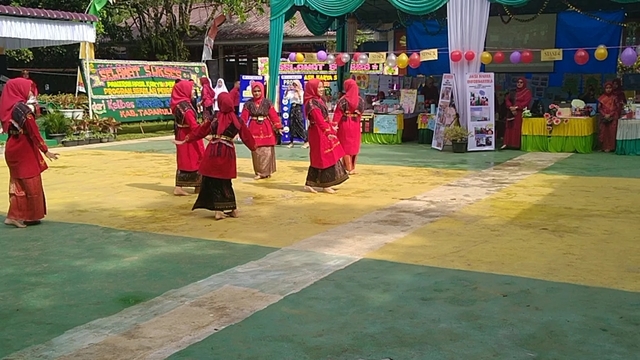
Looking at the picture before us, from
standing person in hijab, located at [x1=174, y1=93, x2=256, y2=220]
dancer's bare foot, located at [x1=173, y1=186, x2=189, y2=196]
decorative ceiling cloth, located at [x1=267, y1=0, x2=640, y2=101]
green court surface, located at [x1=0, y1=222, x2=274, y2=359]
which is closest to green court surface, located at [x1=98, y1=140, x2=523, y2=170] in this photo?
decorative ceiling cloth, located at [x1=267, y1=0, x2=640, y2=101]

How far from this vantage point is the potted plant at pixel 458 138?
12.1m

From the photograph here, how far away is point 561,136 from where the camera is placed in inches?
469

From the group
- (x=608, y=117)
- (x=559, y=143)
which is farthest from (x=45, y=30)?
(x=608, y=117)

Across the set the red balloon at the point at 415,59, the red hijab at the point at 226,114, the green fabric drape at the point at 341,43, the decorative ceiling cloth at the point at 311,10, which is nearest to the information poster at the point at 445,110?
the red balloon at the point at 415,59

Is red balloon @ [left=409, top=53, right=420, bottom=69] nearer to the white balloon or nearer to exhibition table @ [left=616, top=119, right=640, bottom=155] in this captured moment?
the white balloon

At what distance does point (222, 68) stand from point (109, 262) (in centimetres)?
1874

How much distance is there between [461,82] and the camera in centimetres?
1234

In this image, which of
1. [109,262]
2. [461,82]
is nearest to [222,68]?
[461,82]

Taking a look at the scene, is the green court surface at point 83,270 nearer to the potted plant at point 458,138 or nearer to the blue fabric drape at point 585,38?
the potted plant at point 458,138

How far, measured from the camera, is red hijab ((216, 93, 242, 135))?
20.9 ft

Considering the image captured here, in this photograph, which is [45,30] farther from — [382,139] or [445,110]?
[445,110]

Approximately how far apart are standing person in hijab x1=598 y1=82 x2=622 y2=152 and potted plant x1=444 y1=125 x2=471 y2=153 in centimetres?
230

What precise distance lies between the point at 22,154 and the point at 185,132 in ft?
6.35

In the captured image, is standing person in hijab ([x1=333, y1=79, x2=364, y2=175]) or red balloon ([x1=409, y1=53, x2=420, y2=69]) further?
red balloon ([x1=409, y1=53, x2=420, y2=69])
